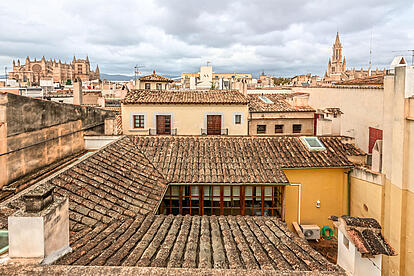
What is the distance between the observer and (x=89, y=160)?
9.21m

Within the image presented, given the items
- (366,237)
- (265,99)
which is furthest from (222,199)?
(265,99)

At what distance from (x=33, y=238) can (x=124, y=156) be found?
23.0ft

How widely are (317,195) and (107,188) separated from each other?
849cm

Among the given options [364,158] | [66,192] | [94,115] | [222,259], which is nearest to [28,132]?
[66,192]

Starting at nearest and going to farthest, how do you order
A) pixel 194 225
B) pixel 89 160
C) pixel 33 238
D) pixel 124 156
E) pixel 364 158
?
pixel 33 238 < pixel 194 225 < pixel 89 160 < pixel 124 156 < pixel 364 158

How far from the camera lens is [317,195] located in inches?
505

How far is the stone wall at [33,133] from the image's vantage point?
8859 mm

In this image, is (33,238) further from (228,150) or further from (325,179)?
(325,179)

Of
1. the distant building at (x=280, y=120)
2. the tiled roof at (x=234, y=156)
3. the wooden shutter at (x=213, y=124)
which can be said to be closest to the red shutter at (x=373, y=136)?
the tiled roof at (x=234, y=156)

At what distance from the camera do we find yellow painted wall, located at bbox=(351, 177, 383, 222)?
10570mm

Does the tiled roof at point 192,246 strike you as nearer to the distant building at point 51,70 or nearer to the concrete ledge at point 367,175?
the concrete ledge at point 367,175

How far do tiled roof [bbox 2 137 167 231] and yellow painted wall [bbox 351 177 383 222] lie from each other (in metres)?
7.03

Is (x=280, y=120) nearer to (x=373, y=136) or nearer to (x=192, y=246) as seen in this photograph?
(x=373, y=136)

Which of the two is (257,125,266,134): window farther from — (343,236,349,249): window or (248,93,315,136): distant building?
(343,236,349,249): window
